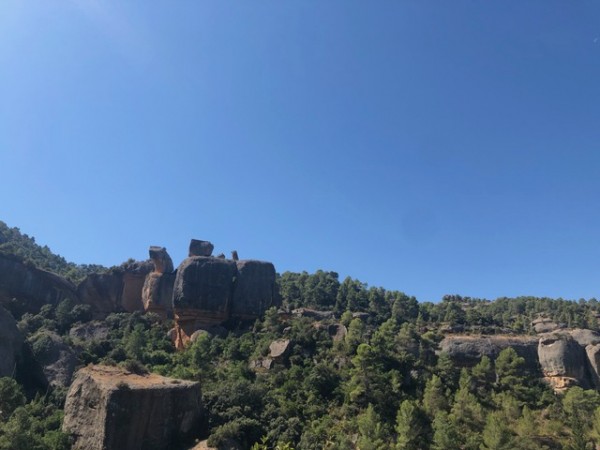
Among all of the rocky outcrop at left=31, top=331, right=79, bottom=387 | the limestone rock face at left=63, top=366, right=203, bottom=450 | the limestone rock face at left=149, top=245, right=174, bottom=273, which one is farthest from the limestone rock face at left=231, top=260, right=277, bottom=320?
the limestone rock face at left=63, top=366, right=203, bottom=450

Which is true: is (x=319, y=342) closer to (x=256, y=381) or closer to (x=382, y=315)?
(x=256, y=381)

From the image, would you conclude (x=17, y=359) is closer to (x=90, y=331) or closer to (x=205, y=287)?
(x=90, y=331)

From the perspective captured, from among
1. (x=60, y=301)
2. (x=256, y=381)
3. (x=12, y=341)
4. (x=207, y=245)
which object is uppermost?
(x=207, y=245)

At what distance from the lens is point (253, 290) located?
72.6m

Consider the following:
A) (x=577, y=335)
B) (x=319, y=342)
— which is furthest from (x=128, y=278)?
(x=577, y=335)

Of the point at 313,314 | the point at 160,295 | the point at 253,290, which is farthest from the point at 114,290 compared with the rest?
the point at 313,314

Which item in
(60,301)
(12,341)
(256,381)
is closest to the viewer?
(256,381)

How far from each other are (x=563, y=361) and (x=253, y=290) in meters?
43.6

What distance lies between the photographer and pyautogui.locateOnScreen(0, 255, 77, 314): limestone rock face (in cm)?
7212

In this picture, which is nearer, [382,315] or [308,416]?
[308,416]

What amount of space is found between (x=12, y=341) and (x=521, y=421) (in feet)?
170

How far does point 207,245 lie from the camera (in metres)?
79.1

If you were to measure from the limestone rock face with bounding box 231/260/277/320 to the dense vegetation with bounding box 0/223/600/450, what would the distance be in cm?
248

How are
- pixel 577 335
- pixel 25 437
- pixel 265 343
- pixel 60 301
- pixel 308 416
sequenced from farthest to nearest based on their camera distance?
pixel 60 301
pixel 577 335
pixel 265 343
pixel 308 416
pixel 25 437
